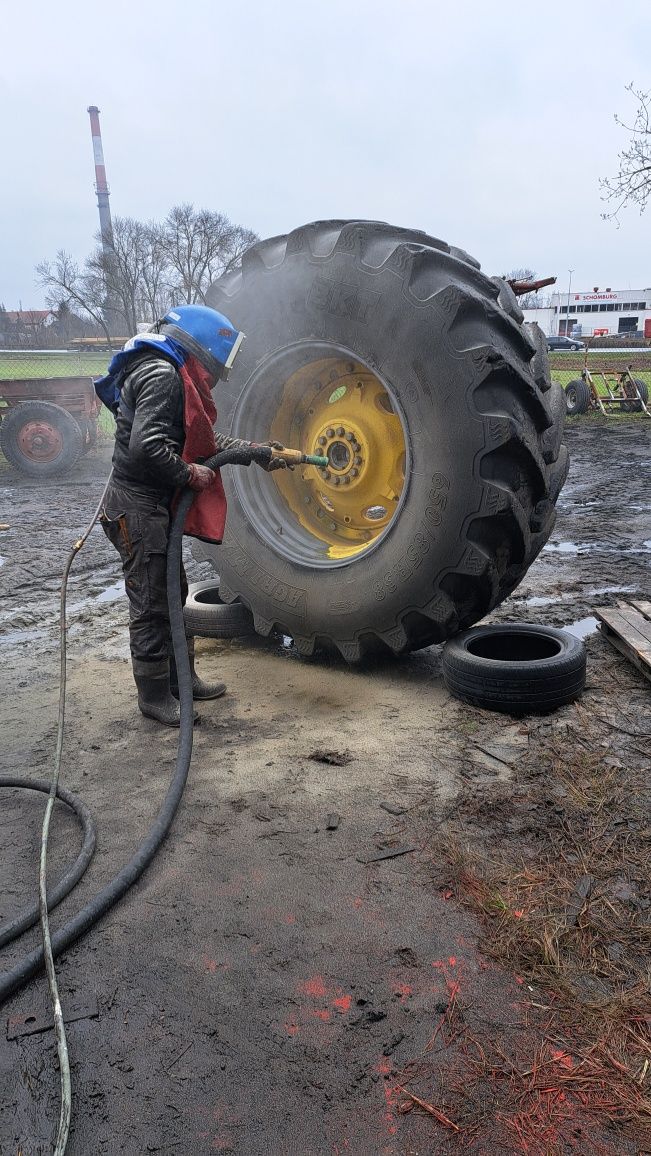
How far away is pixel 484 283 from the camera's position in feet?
11.6

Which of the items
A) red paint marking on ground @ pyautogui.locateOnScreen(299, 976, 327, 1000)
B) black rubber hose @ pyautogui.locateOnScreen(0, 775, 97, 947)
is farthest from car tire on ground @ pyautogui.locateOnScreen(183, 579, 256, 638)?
red paint marking on ground @ pyautogui.locateOnScreen(299, 976, 327, 1000)

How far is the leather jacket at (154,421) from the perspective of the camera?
10.9 ft

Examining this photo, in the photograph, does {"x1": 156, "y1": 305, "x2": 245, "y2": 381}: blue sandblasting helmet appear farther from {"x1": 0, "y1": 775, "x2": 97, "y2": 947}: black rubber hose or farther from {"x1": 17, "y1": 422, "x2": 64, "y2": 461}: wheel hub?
{"x1": 17, "y1": 422, "x2": 64, "y2": 461}: wheel hub

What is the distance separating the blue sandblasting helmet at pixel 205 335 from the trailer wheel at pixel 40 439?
8.33m

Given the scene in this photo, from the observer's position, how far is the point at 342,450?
13.5ft

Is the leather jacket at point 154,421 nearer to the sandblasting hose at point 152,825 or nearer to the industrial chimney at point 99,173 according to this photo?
the sandblasting hose at point 152,825

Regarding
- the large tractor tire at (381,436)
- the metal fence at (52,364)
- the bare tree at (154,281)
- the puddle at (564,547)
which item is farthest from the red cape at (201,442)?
the bare tree at (154,281)

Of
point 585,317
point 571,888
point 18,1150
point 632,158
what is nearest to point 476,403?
point 571,888

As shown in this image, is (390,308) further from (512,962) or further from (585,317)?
(585,317)

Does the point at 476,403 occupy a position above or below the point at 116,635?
above

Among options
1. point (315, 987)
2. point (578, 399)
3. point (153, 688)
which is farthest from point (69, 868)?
point (578, 399)

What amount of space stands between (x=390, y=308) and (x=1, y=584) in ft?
12.4

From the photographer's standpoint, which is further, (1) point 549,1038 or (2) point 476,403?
(2) point 476,403

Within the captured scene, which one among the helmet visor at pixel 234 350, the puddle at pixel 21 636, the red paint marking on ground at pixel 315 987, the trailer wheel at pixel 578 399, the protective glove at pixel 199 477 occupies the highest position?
the helmet visor at pixel 234 350
